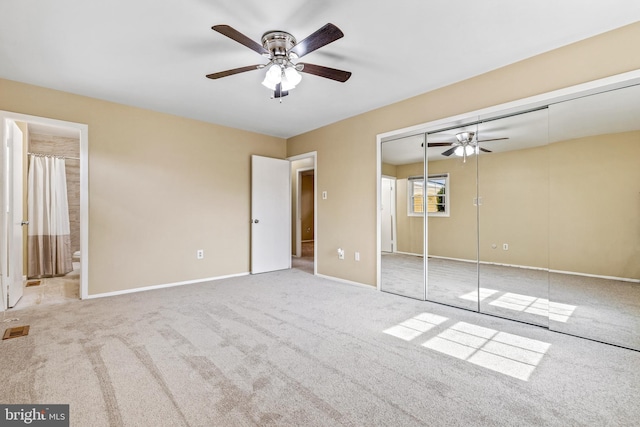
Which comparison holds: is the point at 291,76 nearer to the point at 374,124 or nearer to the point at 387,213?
the point at 374,124

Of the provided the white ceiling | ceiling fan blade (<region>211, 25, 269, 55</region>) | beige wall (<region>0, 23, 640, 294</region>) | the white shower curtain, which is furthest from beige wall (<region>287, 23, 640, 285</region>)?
the white shower curtain

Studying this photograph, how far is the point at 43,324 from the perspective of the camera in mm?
2717

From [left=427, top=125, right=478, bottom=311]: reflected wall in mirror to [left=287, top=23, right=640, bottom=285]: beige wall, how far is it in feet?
1.25

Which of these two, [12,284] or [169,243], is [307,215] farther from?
[12,284]

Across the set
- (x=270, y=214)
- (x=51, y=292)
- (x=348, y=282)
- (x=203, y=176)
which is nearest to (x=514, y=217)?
(x=348, y=282)

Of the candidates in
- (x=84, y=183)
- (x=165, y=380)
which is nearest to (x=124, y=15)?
(x=84, y=183)

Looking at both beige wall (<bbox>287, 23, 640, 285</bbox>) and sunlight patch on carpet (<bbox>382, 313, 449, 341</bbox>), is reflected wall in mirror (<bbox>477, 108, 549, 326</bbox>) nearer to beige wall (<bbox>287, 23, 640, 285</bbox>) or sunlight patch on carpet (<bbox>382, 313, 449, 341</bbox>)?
beige wall (<bbox>287, 23, 640, 285</bbox>)

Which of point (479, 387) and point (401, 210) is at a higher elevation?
point (401, 210)

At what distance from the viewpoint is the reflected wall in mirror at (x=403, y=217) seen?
143 inches

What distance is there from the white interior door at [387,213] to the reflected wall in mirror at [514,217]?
1063 millimetres

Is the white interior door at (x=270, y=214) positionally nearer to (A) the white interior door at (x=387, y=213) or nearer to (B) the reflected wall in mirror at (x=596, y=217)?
(A) the white interior door at (x=387, y=213)

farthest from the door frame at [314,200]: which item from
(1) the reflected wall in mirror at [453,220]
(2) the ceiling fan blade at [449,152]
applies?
(2) the ceiling fan blade at [449,152]

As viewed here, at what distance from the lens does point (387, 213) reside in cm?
393

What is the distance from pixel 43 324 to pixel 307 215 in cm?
776
